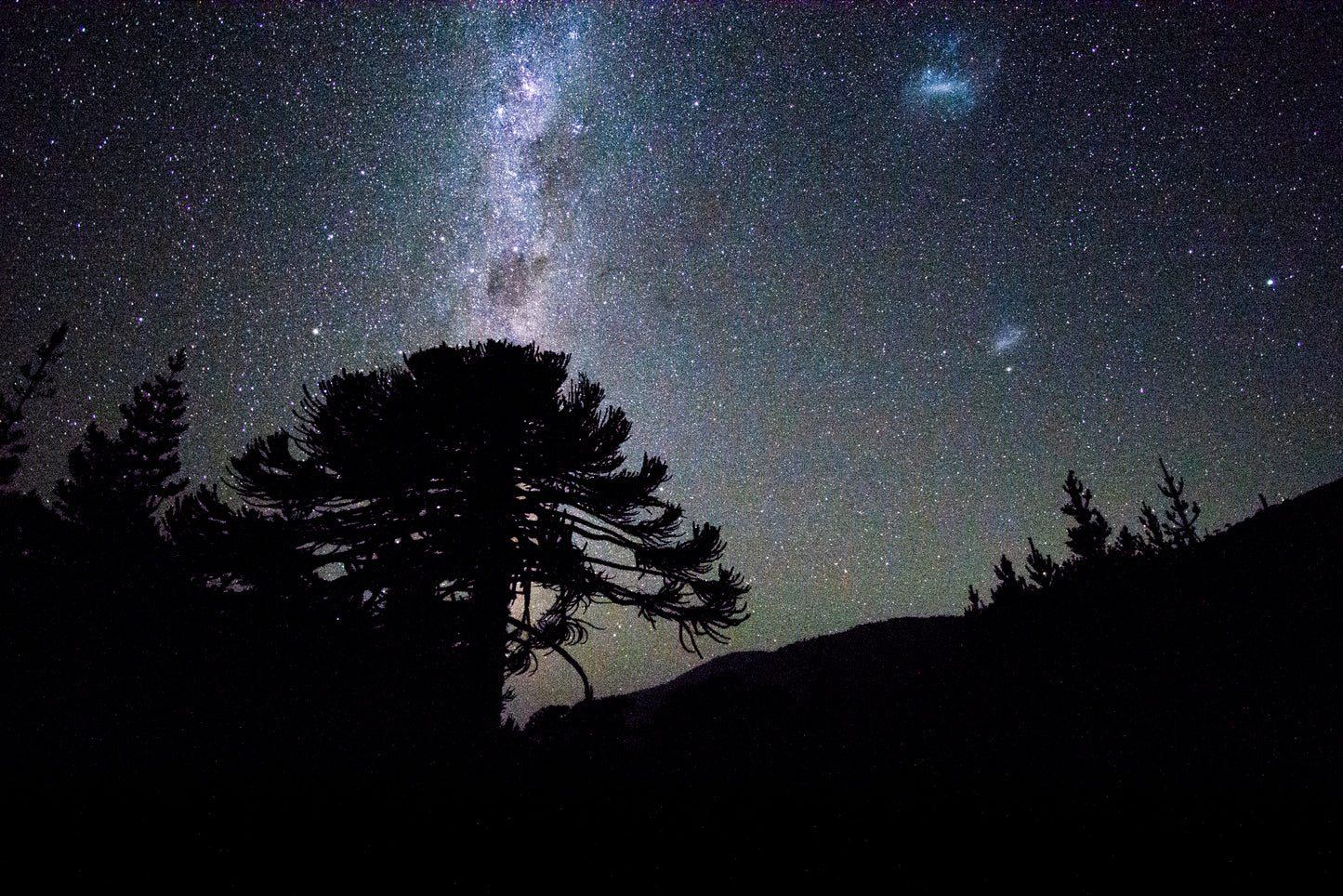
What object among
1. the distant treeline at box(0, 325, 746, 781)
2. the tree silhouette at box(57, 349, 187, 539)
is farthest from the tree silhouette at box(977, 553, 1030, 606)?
the tree silhouette at box(57, 349, 187, 539)

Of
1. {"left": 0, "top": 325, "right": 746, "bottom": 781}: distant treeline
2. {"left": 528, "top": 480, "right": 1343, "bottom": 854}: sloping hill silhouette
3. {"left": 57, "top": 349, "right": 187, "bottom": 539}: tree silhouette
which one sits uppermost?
{"left": 57, "top": 349, "right": 187, "bottom": 539}: tree silhouette

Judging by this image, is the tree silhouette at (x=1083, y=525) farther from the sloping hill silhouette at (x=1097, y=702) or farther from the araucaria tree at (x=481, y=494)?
the araucaria tree at (x=481, y=494)

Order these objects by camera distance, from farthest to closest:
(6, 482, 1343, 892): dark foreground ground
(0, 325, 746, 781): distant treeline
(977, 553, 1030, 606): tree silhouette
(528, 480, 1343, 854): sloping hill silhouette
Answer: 1. (977, 553, 1030, 606): tree silhouette
2. (528, 480, 1343, 854): sloping hill silhouette
3. (0, 325, 746, 781): distant treeline
4. (6, 482, 1343, 892): dark foreground ground

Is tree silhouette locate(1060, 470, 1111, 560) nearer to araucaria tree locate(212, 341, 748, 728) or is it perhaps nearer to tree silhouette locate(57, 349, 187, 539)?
araucaria tree locate(212, 341, 748, 728)

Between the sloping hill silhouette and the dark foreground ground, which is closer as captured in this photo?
the dark foreground ground

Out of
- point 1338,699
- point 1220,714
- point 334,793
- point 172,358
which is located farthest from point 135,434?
point 1338,699

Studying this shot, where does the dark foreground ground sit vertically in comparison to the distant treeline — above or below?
below

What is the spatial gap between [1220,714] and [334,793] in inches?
583

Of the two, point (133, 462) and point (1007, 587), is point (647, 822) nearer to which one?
point (1007, 587)

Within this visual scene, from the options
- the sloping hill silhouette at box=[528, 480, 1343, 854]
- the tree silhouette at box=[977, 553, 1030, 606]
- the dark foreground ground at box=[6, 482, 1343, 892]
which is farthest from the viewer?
Answer: the tree silhouette at box=[977, 553, 1030, 606]

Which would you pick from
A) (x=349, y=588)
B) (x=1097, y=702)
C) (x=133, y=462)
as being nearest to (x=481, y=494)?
(x=349, y=588)

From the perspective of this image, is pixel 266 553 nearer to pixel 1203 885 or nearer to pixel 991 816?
pixel 991 816

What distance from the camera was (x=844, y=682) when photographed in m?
17.7

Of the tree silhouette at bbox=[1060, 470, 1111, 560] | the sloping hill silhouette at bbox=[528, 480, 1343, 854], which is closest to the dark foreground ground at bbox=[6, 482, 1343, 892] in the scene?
the sloping hill silhouette at bbox=[528, 480, 1343, 854]
